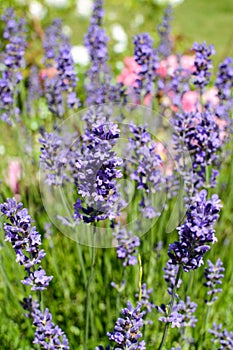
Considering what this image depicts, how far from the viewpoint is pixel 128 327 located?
1769 millimetres

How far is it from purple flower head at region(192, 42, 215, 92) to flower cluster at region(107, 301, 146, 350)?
1.49m

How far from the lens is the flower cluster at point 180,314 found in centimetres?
202

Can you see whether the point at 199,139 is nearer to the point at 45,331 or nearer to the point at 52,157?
the point at 52,157

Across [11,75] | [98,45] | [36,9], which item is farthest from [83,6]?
[11,75]

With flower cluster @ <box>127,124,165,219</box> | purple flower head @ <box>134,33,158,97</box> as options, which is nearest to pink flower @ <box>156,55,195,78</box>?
purple flower head @ <box>134,33,158,97</box>

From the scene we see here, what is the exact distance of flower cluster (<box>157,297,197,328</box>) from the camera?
202 centimetres

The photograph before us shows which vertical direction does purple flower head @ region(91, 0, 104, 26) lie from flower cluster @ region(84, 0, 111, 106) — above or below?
above

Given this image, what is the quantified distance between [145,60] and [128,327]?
1642 mm

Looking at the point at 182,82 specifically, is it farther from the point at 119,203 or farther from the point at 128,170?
the point at 119,203

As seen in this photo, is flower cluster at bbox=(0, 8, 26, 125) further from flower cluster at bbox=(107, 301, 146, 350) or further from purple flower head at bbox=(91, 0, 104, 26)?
flower cluster at bbox=(107, 301, 146, 350)

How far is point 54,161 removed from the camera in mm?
2441

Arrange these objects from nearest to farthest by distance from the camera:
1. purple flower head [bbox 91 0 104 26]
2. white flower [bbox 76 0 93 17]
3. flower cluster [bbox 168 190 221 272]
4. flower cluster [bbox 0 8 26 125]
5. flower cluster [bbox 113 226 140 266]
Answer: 1. flower cluster [bbox 168 190 221 272]
2. flower cluster [bbox 113 226 140 266]
3. flower cluster [bbox 0 8 26 125]
4. purple flower head [bbox 91 0 104 26]
5. white flower [bbox 76 0 93 17]

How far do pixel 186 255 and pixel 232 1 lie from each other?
36.4ft

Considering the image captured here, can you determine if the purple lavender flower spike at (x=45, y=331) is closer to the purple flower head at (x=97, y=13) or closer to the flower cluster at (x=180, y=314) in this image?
the flower cluster at (x=180, y=314)
